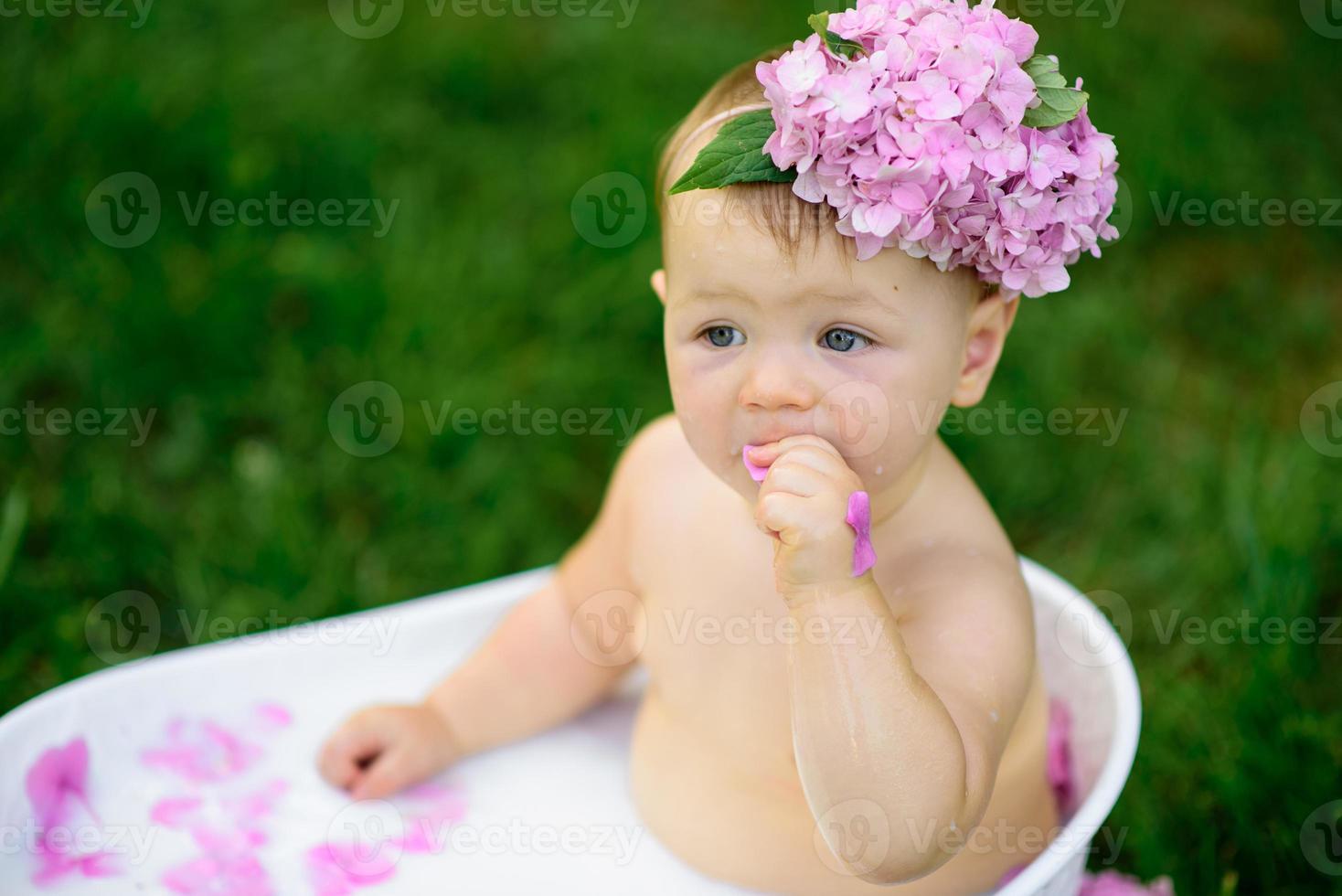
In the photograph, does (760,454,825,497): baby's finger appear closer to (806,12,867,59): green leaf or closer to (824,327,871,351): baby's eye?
(824,327,871,351): baby's eye

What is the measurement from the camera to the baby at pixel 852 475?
1.23 m

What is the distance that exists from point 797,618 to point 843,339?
0.86 ft

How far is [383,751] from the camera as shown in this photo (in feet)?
5.86

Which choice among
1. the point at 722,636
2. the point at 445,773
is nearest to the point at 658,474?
the point at 722,636

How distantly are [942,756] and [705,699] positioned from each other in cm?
39

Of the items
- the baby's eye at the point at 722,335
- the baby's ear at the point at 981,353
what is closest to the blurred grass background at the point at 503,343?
the baby's ear at the point at 981,353

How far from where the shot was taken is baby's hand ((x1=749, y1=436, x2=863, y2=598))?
4.10ft

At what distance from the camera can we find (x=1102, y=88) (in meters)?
3.41

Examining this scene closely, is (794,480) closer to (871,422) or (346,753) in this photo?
(871,422)

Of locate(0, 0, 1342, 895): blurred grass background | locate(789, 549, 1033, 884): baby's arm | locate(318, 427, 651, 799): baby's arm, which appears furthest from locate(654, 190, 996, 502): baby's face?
locate(0, 0, 1342, 895): blurred grass background

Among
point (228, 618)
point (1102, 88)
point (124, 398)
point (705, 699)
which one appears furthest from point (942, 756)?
point (1102, 88)

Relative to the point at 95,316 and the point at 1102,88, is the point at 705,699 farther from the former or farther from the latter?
the point at 1102,88

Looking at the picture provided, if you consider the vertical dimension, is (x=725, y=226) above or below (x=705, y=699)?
above

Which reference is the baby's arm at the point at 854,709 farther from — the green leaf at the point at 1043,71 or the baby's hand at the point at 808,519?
the green leaf at the point at 1043,71
